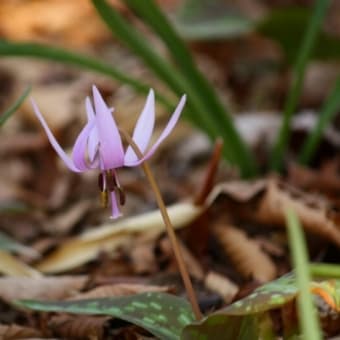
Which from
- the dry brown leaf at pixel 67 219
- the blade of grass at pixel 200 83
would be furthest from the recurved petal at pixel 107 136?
the dry brown leaf at pixel 67 219

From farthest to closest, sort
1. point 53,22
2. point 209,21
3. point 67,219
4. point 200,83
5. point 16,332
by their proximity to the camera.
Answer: point 53,22 → point 209,21 → point 67,219 → point 200,83 → point 16,332

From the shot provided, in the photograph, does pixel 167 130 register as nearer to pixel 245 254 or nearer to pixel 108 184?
pixel 108 184

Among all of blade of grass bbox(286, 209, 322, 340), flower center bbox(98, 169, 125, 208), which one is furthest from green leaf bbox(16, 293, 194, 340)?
blade of grass bbox(286, 209, 322, 340)

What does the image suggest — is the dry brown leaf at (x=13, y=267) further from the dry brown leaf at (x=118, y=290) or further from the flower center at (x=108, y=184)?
the flower center at (x=108, y=184)

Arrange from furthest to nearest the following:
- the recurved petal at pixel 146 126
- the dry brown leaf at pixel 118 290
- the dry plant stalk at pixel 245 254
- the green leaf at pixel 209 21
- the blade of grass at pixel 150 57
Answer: the green leaf at pixel 209 21 < the blade of grass at pixel 150 57 < the dry plant stalk at pixel 245 254 < the dry brown leaf at pixel 118 290 < the recurved petal at pixel 146 126

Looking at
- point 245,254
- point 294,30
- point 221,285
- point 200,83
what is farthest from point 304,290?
point 294,30
